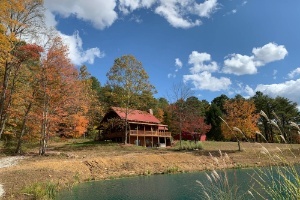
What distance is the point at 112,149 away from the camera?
118 feet

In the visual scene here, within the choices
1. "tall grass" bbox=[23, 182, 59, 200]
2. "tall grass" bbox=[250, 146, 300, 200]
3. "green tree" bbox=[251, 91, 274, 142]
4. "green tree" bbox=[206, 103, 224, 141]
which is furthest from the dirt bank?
"green tree" bbox=[251, 91, 274, 142]

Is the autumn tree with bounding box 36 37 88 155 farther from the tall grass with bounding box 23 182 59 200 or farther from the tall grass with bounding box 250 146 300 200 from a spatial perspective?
the tall grass with bounding box 250 146 300 200

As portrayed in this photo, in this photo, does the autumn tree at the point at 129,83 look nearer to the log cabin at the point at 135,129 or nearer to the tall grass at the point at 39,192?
the log cabin at the point at 135,129

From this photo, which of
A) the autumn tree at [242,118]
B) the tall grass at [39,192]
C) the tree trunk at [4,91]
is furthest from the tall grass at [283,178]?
the autumn tree at [242,118]

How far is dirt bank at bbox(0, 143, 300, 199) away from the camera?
58.2ft

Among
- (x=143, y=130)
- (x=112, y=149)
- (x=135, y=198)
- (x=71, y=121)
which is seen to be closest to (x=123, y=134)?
(x=143, y=130)

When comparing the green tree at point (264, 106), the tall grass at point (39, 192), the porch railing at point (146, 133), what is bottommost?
the tall grass at point (39, 192)

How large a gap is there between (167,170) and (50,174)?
1122cm

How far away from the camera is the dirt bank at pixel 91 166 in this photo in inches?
698

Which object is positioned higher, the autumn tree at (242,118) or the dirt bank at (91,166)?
the autumn tree at (242,118)

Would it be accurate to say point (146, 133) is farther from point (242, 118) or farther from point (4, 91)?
point (4, 91)

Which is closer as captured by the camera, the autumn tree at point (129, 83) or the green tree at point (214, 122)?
the autumn tree at point (129, 83)

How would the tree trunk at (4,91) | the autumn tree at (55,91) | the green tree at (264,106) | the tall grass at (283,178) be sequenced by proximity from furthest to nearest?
the green tree at (264,106)
the autumn tree at (55,91)
the tree trunk at (4,91)
the tall grass at (283,178)

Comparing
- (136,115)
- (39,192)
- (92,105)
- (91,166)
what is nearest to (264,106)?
(136,115)
